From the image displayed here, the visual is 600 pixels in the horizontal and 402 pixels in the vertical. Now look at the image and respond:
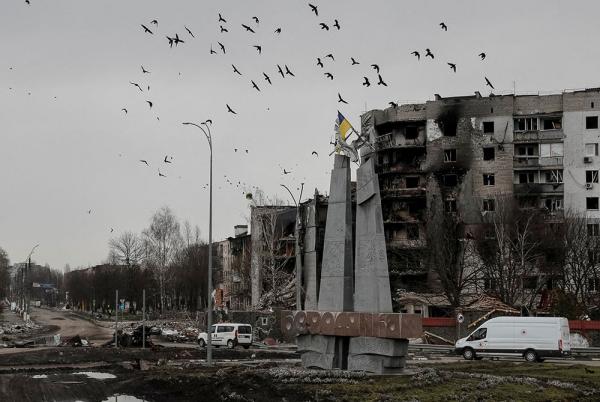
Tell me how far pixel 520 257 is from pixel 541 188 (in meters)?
15.9

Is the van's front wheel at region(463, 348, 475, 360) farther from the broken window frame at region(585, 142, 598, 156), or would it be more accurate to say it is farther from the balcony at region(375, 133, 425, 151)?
the broken window frame at region(585, 142, 598, 156)

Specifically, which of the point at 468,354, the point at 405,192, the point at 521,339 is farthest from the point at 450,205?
the point at 521,339

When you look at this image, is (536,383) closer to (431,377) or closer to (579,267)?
(431,377)

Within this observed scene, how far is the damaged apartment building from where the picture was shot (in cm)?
8125

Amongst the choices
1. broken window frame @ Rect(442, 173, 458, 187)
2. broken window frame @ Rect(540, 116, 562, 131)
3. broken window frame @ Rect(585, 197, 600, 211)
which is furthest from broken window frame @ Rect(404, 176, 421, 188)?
broken window frame @ Rect(585, 197, 600, 211)

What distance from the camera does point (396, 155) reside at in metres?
86.4

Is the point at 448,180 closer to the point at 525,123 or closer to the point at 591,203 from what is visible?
the point at 525,123

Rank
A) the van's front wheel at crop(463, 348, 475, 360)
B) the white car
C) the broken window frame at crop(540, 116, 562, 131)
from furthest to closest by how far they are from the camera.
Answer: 1. the broken window frame at crop(540, 116, 562, 131)
2. the white car
3. the van's front wheel at crop(463, 348, 475, 360)

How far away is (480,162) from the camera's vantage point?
83.1 meters

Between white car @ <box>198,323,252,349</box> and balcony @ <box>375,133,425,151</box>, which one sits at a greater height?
balcony @ <box>375,133,425,151</box>

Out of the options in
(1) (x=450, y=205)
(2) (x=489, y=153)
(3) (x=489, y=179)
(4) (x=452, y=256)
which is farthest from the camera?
(1) (x=450, y=205)

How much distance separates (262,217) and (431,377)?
62.6 m

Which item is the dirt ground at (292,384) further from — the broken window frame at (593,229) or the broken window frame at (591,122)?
the broken window frame at (591,122)

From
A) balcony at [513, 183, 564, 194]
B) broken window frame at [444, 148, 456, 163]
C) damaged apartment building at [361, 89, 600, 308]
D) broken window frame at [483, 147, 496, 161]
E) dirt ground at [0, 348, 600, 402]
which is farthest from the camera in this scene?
Result: broken window frame at [444, 148, 456, 163]
